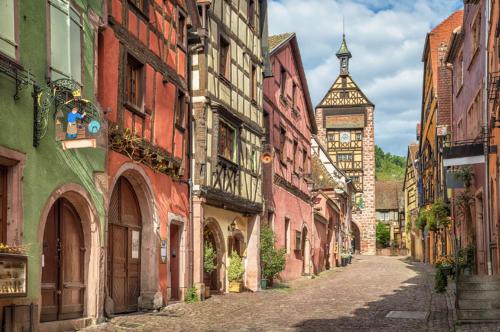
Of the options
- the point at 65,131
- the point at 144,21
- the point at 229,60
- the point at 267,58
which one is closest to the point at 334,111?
the point at 267,58

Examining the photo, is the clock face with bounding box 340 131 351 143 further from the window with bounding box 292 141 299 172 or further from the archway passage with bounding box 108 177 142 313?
the archway passage with bounding box 108 177 142 313

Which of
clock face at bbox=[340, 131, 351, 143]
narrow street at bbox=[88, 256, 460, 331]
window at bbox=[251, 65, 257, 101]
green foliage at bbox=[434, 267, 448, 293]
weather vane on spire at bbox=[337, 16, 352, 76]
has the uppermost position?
weather vane on spire at bbox=[337, 16, 352, 76]

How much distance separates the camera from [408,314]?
1427 cm

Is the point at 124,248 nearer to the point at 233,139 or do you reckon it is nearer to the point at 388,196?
the point at 233,139

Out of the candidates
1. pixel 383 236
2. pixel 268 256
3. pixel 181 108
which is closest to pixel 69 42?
pixel 181 108

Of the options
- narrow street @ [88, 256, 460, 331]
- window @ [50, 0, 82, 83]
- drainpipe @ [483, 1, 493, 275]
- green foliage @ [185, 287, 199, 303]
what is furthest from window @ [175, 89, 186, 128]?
drainpipe @ [483, 1, 493, 275]

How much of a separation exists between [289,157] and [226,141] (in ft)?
27.2

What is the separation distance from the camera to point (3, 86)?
9312mm

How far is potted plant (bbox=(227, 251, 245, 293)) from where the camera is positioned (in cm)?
2030

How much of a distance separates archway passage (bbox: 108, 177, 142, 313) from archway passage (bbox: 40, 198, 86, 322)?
1653 millimetres

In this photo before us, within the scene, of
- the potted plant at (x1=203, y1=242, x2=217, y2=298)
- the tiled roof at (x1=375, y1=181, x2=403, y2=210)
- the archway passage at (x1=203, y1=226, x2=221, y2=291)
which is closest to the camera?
the potted plant at (x1=203, y1=242, x2=217, y2=298)

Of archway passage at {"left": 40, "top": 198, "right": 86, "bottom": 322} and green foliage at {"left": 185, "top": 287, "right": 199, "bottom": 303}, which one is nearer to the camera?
archway passage at {"left": 40, "top": 198, "right": 86, "bottom": 322}

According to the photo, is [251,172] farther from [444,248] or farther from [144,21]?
[444,248]

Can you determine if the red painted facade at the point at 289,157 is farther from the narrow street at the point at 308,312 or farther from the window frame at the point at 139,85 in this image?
the window frame at the point at 139,85
